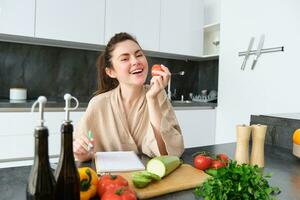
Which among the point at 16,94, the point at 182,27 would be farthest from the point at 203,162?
the point at 182,27

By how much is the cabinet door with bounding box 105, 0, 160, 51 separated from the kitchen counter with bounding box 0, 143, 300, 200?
168cm

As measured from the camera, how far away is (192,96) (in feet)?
10.9

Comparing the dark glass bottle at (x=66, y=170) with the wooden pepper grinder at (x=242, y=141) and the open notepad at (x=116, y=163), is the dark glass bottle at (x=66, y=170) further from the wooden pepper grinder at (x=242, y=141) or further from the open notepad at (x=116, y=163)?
the wooden pepper grinder at (x=242, y=141)

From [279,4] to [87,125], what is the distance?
192 centimetres

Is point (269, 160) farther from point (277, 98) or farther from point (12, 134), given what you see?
point (12, 134)

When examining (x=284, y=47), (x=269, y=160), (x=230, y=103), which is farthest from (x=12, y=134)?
(x=284, y=47)

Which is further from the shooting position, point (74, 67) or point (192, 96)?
point (192, 96)

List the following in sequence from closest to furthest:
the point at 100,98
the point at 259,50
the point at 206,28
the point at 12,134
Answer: the point at 100,98, the point at 12,134, the point at 259,50, the point at 206,28

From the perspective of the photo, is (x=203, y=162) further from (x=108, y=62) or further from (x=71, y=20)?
(x=71, y=20)

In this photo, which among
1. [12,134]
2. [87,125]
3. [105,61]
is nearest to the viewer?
[87,125]

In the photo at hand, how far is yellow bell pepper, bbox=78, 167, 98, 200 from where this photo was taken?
0.64 metres

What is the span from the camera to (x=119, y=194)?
59 centimetres

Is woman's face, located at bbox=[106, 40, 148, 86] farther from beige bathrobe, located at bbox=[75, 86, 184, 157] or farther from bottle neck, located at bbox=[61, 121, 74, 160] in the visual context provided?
bottle neck, located at bbox=[61, 121, 74, 160]

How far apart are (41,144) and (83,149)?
480mm
